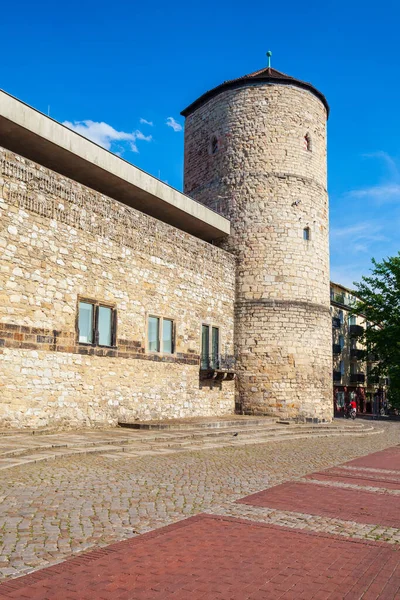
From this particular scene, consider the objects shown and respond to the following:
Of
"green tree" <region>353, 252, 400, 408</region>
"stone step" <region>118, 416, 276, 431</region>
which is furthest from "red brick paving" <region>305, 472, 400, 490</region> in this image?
"green tree" <region>353, 252, 400, 408</region>

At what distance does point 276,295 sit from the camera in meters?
21.9

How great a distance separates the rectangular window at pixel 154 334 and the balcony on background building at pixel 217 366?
108 inches

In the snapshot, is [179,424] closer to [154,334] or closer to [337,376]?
[154,334]

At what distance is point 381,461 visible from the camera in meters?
11.1

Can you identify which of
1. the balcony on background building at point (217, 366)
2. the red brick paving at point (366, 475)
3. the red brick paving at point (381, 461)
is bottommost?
the red brick paving at point (381, 461)

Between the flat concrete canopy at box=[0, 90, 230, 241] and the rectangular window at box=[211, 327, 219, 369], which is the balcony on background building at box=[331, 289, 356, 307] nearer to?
the flat concrete canopy at box=[0, 90, 230, 241]

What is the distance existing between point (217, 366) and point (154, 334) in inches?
150

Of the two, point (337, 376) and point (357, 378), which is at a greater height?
point (337, 376)

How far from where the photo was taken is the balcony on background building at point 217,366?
20094 mm

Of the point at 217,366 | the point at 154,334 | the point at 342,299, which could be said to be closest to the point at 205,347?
the point at 217,366

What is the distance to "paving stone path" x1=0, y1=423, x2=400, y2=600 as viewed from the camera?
4.16 metres

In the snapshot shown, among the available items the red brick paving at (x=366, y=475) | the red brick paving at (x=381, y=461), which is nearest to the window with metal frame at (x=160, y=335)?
the red brick paving at (x=381, y=461)

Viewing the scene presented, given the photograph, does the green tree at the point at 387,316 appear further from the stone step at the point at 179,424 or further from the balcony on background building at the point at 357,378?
the stone step at the point at 179,424

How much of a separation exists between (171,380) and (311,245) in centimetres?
869
